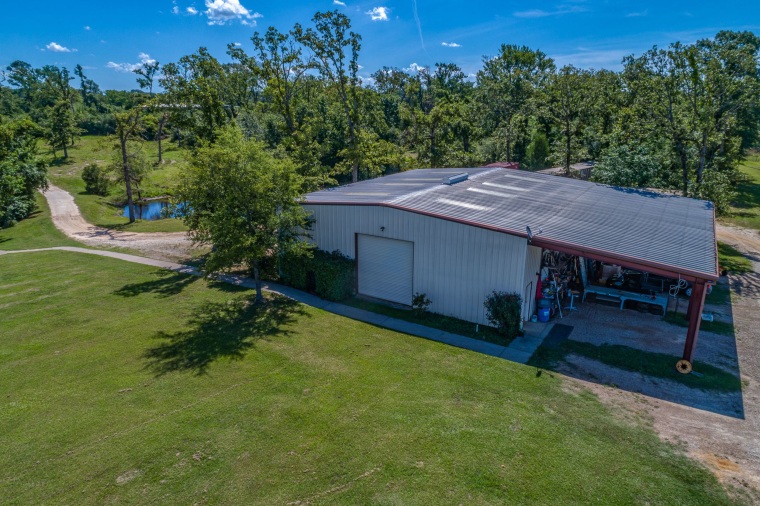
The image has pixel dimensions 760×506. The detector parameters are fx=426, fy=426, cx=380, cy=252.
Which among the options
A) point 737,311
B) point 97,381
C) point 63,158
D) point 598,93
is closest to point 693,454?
point 737,311

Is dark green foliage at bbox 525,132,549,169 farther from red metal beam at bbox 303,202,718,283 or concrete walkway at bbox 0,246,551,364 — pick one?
red metal beam at bbox 303,202,718,283

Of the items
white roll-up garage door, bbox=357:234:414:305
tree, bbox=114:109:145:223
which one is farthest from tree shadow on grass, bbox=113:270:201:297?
tree, bbox=114:109:145:223

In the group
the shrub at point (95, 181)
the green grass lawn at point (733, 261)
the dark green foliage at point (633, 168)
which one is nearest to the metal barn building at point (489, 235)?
the green grass lawn at point (733, 261)

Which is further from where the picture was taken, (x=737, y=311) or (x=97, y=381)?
(x=737, y=311)

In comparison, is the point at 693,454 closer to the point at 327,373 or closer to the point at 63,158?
the point at 327,373

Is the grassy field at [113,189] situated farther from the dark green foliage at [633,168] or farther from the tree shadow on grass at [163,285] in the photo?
the dark green foliage at [633,168]
